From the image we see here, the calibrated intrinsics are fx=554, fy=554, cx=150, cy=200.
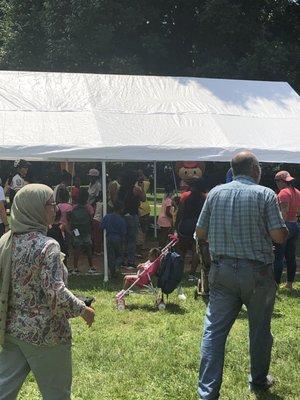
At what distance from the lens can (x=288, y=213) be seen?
8.03 meters

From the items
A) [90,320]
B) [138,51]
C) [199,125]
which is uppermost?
[138,51]

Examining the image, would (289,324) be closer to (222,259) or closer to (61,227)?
(222,259)

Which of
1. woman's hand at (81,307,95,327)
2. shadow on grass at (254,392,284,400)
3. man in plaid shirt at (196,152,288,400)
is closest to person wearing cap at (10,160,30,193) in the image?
man in plaid shirt at (196,152,288,400)

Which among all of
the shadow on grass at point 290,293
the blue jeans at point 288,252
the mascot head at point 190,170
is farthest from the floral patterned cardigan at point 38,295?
the mascot head at point 190,170

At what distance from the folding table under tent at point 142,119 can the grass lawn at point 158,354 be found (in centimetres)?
265

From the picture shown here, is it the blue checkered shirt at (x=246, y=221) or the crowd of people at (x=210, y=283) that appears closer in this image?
the crowd of people at (x=210, y=283)

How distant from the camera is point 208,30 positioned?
17.4m

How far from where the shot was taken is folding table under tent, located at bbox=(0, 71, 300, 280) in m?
8.90

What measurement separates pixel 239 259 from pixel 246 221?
28 cm

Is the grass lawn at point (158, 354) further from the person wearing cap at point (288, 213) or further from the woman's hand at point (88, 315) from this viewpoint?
the woman's hand at point (88, 315)

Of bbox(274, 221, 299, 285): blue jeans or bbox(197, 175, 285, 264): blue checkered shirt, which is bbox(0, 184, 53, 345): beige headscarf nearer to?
bbox(197, 175, 285, 264): blue checkered shirt

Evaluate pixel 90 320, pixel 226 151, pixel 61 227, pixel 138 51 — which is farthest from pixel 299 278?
pixel 138 51

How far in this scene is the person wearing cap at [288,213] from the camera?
789cm

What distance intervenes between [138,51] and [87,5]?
215cm
